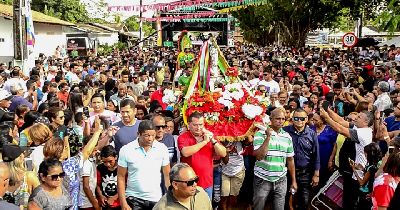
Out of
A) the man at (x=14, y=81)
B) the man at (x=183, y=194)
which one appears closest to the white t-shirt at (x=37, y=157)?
the man at (x=183, y=194)

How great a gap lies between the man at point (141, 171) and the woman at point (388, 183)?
2149mm

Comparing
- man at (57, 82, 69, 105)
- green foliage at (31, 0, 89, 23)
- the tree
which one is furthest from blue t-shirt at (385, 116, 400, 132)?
green foliage at (31, 0, 89, 23)

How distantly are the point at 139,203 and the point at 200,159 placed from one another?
919 mm

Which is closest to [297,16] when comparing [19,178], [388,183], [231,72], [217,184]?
[231,72]

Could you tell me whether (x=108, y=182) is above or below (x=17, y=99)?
below

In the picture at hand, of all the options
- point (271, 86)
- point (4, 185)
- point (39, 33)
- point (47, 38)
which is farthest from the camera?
point (47, 38)

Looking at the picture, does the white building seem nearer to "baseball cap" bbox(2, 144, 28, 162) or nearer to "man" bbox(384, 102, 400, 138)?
"man" bbox(384, 102, 400, 138)

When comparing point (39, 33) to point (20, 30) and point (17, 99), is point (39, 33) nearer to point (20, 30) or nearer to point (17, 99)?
point (20, 30)

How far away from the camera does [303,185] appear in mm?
7613

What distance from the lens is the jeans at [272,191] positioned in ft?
23.3

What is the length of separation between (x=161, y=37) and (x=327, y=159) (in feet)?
117

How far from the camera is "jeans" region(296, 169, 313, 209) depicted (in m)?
7.59

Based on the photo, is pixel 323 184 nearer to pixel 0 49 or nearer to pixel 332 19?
pixel 0 49

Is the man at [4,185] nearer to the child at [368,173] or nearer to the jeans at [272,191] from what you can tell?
the jeans at [272,191]
